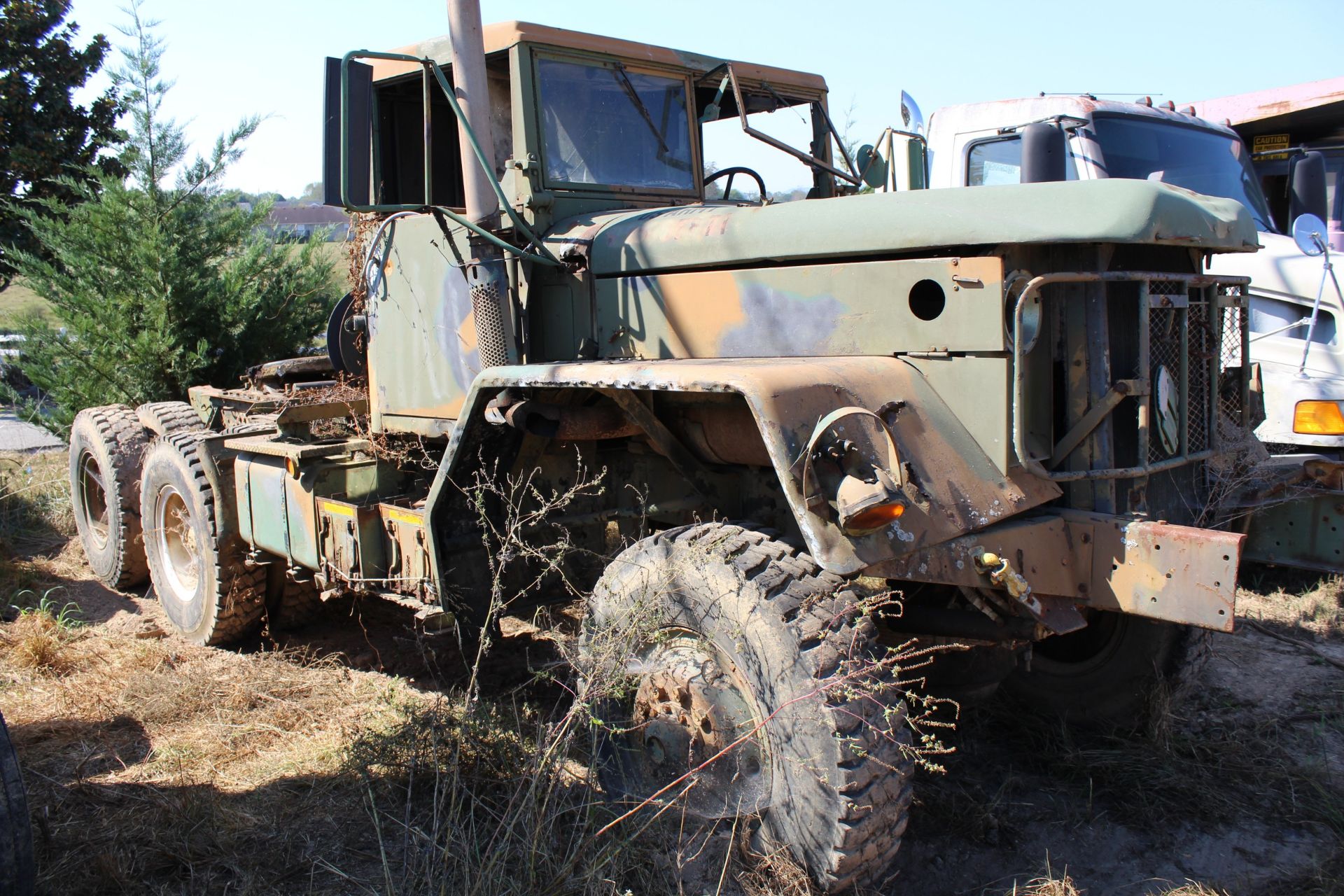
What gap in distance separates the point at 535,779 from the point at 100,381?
693cm

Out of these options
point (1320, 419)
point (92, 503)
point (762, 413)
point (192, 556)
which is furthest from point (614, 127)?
point (92, 503)

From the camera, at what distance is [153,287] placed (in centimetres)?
842

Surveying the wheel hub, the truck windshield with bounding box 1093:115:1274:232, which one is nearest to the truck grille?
the wheel hub

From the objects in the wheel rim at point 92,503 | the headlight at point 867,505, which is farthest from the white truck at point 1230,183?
the wheel rim at point 92,503

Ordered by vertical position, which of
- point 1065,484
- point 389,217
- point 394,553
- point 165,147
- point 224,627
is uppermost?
point 165,147

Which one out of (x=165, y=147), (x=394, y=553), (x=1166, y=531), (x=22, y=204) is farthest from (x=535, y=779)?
(x=22, y=204)

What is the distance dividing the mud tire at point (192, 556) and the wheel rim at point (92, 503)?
2.99 feet

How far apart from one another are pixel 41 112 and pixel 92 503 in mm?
7822

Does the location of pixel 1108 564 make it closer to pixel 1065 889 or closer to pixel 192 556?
pixel 1065 889

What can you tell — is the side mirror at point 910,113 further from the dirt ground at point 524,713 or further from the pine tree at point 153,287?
the pine tree at point 153,287

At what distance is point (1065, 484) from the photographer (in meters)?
3.06

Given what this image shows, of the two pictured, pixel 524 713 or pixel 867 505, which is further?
pixel 524 713

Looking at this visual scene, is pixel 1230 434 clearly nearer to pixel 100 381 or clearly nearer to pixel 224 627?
pixel 224 627

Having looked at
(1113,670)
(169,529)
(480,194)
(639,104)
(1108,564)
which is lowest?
(1113,670)
